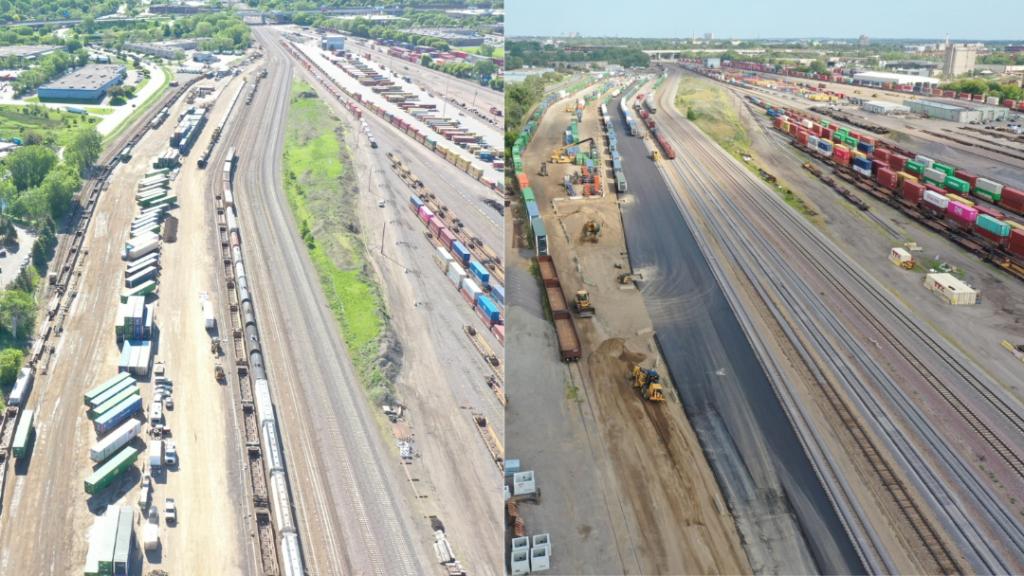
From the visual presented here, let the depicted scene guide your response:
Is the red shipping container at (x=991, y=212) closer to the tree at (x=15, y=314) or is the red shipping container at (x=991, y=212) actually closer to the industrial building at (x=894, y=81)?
the tree at (x=15, y=314)

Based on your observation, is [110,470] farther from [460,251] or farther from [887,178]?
[887,178]

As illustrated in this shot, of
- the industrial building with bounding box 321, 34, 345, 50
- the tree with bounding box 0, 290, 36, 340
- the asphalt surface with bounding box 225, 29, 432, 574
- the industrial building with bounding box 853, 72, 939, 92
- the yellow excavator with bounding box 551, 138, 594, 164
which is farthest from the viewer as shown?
the industrial building with bounding box 853, 72, 939, 92

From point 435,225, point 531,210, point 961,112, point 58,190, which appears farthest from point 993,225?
point 58,190

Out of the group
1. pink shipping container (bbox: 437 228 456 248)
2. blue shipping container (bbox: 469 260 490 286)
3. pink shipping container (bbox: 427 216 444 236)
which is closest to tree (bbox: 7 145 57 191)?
pink shipping container (bbox: 427 216 444 236)

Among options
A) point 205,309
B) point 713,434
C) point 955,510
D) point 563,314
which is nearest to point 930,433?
point 955,510

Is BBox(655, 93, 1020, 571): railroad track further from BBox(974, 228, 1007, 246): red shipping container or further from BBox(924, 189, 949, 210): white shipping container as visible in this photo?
BBox(974, 228, 1007, 246): red shipping container

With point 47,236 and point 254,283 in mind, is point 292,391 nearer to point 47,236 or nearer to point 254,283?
point 254,283

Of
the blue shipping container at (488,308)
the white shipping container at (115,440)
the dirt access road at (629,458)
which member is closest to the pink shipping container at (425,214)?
the blue shipping container at (488,308)
